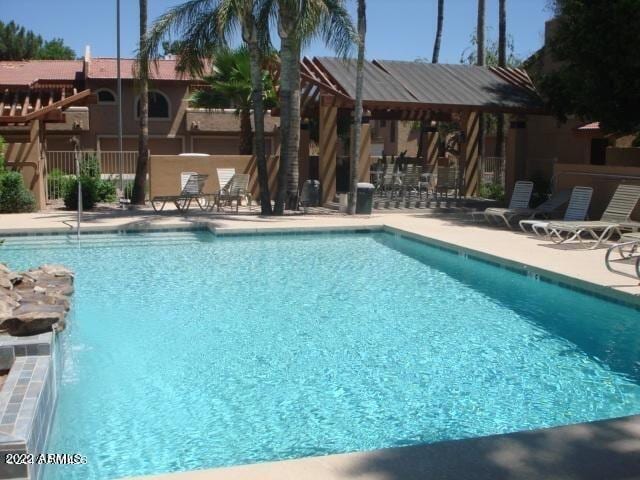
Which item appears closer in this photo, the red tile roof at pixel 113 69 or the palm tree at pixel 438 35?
the palm tree at pixel 438 35

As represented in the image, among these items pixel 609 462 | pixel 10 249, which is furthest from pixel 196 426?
pixel 10 249

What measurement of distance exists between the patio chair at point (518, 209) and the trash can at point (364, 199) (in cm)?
300

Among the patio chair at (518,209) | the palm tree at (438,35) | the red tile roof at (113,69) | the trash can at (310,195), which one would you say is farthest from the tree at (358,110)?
the red tile roof at (113,69)

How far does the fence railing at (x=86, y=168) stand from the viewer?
20.5m

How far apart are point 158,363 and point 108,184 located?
14.2 metres

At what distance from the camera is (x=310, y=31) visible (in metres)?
16.0

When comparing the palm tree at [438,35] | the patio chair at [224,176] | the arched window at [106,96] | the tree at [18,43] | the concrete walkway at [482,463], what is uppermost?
the tree at [18,43]

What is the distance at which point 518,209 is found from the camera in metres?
16.2

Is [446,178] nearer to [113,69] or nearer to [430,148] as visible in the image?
[430,148]

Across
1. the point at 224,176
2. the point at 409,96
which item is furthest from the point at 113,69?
the point at 409,96

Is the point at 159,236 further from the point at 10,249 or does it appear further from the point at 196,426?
the point at 196,426

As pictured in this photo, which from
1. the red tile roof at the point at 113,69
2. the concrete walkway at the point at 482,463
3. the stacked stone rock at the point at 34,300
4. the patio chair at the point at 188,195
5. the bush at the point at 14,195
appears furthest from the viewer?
the red tile roof at the point at 113,69

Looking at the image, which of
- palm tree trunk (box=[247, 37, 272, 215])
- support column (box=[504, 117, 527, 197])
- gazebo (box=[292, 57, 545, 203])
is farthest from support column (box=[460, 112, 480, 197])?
palm tree trunk (box=[247, 37, 272, 215])

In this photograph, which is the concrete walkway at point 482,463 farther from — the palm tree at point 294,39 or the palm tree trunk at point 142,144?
the palm tree trunk at point 142,144
